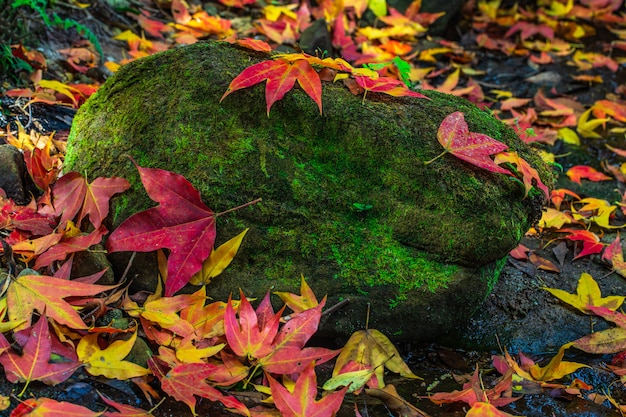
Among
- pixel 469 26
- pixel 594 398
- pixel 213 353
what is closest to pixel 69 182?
pixel 213 353

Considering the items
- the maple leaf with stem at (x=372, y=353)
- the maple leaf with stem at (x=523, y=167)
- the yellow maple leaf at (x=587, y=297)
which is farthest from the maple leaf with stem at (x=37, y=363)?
the yellow maple leaf at (x=587, y=297)

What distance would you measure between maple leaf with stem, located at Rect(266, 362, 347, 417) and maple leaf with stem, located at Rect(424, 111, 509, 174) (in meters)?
0.88

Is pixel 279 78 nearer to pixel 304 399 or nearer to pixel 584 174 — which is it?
pixel 304 399

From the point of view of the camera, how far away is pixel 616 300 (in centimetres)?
237

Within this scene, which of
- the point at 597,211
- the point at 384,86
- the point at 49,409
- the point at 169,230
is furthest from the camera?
the point at 597,211

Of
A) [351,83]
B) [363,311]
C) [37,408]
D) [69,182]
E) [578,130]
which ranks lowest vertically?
[578,130]

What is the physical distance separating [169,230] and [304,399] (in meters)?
0.66

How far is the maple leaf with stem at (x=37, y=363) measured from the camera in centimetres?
155

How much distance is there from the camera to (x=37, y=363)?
157 cm

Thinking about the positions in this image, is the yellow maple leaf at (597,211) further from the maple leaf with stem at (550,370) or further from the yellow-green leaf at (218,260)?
the yellow-green leaf at (218,260)

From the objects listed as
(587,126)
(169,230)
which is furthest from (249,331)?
(587,126)

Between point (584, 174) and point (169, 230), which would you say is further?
point (584, 174)

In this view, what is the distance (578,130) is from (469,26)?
193 centimetres

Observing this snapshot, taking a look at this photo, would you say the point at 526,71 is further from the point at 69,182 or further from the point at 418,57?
the point at 69,182
